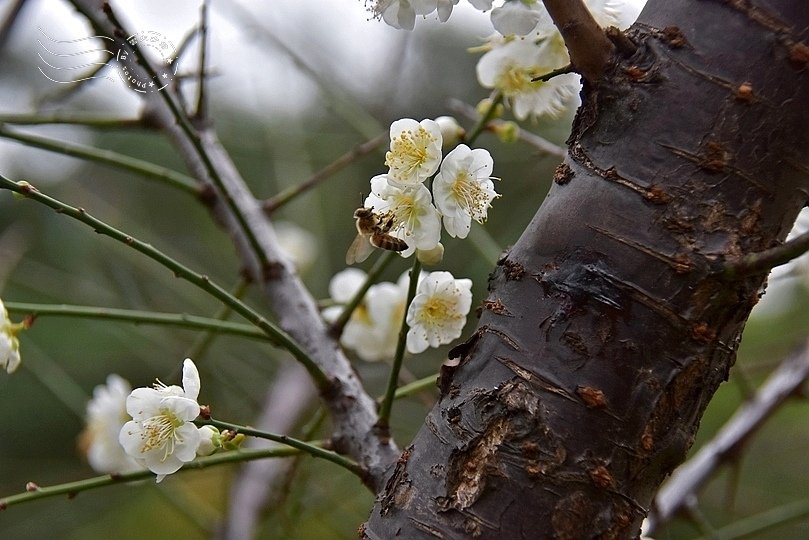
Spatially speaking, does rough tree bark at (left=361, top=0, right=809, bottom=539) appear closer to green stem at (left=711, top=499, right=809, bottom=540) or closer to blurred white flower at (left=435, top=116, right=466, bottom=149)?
blurred white flower at (left=435, top=116, right=466, bottom=149)

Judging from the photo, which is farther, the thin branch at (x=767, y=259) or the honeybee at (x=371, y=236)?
the honeybee at (x=371, y=236)

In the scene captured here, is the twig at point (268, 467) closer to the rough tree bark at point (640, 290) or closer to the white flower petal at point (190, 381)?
the white flower petal at point (190, 381)

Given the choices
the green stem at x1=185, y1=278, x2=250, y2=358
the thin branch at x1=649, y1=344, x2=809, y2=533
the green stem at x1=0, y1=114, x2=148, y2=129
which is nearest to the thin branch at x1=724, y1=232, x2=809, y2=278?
the green stem at x1=185, y1=278, x2=250, y2=358

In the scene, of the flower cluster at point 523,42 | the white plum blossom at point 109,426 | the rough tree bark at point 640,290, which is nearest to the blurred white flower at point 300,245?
the white plum blossom at point 109,426

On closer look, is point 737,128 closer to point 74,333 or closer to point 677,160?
point 677,160

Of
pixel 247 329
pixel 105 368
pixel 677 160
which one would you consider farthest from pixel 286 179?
pixel 677 160

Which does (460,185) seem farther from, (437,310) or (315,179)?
(315,179)
